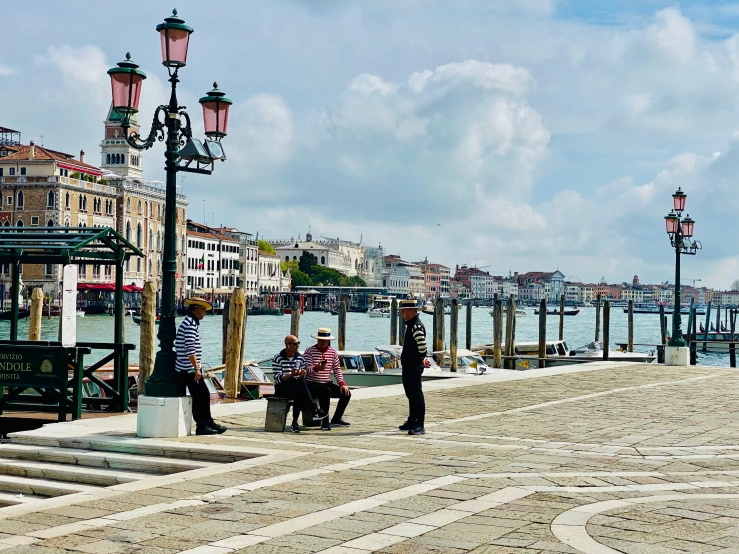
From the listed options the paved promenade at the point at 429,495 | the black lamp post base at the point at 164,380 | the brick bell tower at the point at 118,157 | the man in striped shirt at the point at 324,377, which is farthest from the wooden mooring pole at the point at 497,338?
the brick bell tower at the point at 118,157

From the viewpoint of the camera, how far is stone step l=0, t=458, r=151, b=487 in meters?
9.21

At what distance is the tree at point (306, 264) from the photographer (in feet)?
597

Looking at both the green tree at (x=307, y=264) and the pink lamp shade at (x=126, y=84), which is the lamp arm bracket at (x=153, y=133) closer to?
the pink lamp shade at (x=126, y=84)

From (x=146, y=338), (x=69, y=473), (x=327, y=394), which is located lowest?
(x=69, y=473)

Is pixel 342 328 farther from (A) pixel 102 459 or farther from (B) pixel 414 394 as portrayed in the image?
(A) pixel 102 459

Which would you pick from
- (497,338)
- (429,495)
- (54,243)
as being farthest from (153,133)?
(497,338)

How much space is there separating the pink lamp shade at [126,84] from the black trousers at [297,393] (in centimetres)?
351

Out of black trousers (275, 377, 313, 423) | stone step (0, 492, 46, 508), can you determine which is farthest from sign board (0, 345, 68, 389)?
stone step (0, 492, 46, 508)

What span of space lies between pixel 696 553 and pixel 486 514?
152 centimetres

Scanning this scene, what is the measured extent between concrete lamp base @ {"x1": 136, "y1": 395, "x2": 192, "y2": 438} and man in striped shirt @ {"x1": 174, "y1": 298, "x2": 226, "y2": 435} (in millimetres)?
262

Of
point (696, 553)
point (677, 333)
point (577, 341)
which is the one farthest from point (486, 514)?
point (577, 341)

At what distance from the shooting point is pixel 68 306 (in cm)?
1262

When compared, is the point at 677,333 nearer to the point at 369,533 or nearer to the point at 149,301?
the point at 149,301

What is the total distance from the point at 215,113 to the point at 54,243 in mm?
3053
